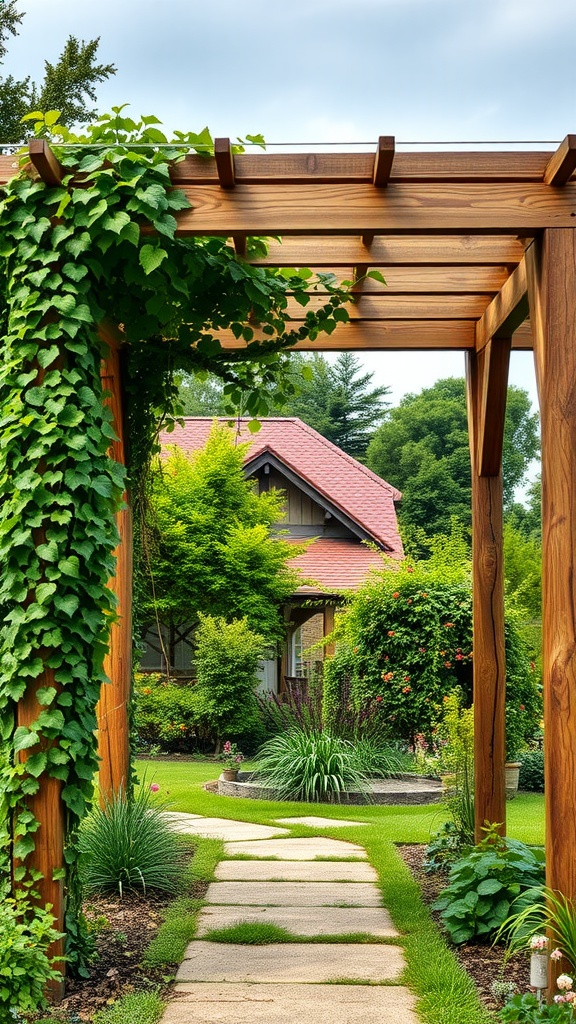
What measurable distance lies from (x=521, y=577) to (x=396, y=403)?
17085 mm

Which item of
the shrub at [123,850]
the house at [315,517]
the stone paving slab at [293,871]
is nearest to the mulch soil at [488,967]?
the stone paving slab at [293,871]

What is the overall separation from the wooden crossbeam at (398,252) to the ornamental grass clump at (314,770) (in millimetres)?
5798

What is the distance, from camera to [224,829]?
25.6 ft

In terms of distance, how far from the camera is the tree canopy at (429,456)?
31453 millimetres

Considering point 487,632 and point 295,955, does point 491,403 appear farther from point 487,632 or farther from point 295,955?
point 295,955

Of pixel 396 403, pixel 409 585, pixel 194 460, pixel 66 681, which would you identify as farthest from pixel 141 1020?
pixel 396 403

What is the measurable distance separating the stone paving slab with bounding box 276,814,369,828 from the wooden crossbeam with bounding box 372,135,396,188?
5.37m

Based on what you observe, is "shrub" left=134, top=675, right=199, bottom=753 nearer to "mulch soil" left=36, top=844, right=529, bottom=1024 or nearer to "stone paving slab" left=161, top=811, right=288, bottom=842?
"stone paving slab" left=161, top=811, right=288, bottom=842

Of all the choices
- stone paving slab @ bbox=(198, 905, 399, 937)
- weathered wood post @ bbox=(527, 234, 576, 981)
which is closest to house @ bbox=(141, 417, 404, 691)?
stone paving slab @ bbox=(198, 905, 399, 937)

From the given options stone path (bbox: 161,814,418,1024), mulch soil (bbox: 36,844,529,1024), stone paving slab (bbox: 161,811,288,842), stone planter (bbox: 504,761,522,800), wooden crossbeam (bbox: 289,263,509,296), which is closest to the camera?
stone path (bbox: 161,814,418,1024)

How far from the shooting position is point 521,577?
69.3 feet

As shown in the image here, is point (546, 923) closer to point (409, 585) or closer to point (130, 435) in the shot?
point (130, 435)

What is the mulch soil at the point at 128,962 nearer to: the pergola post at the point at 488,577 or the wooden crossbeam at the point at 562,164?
the pergola post at the point at 488,577

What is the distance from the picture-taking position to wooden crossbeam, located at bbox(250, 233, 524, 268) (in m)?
4.84
